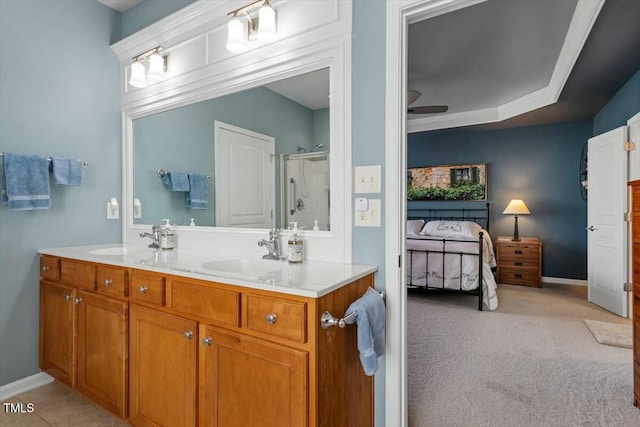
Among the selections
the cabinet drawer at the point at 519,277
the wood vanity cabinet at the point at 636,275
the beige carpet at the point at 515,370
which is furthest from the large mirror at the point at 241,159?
the cabinet drawer at the point at 519,277

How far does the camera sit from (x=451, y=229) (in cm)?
514

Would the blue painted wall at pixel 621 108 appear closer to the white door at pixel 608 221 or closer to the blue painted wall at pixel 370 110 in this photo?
the white door at pixel 608 221

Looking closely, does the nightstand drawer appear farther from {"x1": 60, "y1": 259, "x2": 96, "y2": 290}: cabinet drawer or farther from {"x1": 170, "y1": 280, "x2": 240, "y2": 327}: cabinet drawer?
{"x1": 60, "y1": 259, "x2": 96, "y2": 290}: cabinet drawer

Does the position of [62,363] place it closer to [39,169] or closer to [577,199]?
[39,169]

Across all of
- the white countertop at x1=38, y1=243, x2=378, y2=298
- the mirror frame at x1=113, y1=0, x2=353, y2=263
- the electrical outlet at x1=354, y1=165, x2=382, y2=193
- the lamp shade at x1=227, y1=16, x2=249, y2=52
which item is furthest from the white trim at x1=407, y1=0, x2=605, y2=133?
the white countertop at x1=38, y1=243, x2=378, y2=298

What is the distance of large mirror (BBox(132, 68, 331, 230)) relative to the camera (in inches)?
71.4

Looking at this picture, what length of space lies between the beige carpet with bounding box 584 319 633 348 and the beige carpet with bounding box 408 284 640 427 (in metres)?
0.08

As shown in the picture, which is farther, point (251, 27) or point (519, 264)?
point (519, 264)

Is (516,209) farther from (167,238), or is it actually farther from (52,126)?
(52,126)

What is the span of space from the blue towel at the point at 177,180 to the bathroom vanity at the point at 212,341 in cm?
58

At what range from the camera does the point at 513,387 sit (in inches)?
86.8

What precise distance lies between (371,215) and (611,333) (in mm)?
3017

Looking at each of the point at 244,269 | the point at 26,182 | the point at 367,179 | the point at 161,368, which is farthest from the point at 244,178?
the point at 26,182

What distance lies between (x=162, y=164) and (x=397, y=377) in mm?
2173
